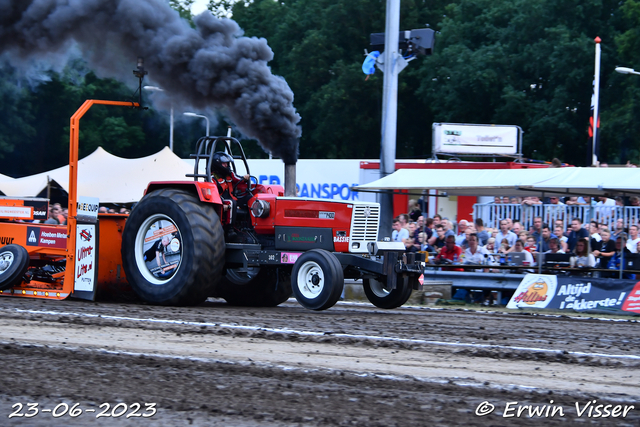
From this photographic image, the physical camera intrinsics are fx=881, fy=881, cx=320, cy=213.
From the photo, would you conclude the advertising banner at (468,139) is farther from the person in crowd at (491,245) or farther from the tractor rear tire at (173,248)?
the tractor rear tire at (173,248)

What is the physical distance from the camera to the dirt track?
16.7 ft

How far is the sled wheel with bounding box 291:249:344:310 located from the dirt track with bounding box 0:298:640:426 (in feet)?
0.81

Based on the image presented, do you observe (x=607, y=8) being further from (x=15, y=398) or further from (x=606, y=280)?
(x=15, y=398)

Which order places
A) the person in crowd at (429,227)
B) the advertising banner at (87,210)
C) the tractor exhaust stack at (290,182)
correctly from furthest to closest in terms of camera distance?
the person in crowd at (429,227), the tractor exhaust stack at (290,182), the advertising banner at (87,210)

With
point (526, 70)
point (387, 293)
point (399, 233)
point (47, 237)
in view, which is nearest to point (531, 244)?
point (399, 233)

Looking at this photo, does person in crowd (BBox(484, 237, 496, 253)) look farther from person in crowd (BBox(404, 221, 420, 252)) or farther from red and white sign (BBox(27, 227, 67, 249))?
red and white sign (BBox(27, 227, 67, 249))

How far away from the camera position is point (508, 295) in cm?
1421

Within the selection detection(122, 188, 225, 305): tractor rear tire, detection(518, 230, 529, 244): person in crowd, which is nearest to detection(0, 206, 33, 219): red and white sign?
detection(122, 188, 225, 305): tractor rear tire

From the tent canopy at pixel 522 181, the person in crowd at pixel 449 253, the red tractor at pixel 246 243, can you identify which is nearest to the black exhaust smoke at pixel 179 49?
the red tractor at pixel 246 243

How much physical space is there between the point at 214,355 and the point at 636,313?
7779 millimetres

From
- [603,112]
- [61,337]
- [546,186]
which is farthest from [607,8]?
[61,337]

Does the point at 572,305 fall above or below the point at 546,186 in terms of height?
below

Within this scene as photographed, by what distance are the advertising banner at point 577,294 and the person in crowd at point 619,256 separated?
1.77 feet

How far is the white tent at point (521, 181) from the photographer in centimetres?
1320
